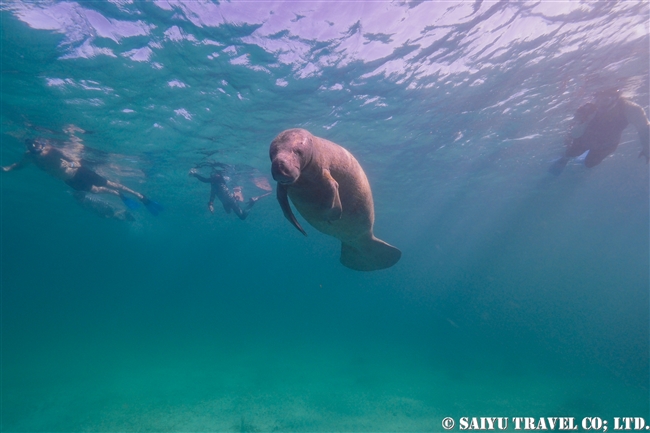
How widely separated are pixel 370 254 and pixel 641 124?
9637 millimetres

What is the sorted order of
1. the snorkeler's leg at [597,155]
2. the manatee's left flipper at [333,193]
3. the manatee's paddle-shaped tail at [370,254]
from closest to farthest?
the manatee's left flipper at [333,193], the manatee's paddle-shaped tail at [370,254], the snorkeler's leg at [597,155]

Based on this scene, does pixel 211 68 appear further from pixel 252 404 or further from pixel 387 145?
pixel 252 404

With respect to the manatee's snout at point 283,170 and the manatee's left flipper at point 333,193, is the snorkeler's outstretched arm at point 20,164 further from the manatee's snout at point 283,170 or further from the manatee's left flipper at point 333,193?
the manatee's snout at point 283,170

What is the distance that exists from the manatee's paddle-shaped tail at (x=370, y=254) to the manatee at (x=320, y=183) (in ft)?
2.01

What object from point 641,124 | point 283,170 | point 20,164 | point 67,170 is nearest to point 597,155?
point 641,124

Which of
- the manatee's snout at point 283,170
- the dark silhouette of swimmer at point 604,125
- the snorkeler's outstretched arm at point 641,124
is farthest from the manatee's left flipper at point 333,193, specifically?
the dark silhouette of swimmer at point 604,125

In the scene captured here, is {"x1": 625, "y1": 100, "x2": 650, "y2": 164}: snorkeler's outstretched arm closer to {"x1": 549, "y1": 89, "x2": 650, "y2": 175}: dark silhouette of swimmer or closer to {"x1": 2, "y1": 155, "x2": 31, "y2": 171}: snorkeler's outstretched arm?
{"x1": 549, "y1": 89, "x2": 650, "y2": 175}: dark silhouette of swimmer

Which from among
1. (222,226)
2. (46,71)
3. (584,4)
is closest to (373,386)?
(584,4)

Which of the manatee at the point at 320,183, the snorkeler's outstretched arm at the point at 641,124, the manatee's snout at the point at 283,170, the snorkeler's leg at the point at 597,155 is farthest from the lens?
the snorkeler's leg at the point at 597,155

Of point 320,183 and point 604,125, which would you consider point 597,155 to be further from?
point 320,183

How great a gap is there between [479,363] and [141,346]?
35457 mm

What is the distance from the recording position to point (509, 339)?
160ft

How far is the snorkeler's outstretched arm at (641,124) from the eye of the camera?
8.48 metres

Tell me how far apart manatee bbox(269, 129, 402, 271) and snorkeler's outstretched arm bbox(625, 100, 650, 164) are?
30.4ft
